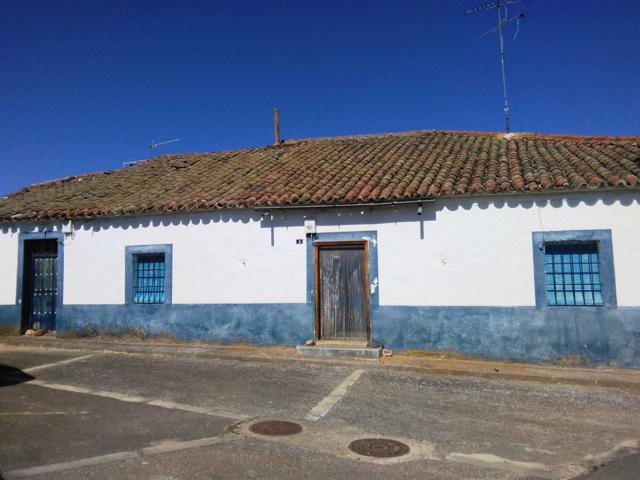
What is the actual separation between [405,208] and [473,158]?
286 cm

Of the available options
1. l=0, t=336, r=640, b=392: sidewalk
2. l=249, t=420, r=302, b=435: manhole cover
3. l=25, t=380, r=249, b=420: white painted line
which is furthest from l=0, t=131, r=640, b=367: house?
l=249, t=420, r=302, b=435: manhole cover

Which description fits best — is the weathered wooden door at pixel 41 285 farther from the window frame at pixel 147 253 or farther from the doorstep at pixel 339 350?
the doorstep at pixel 339 350

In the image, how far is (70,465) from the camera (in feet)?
14.2

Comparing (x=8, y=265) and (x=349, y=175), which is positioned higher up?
(x=349, y=175)

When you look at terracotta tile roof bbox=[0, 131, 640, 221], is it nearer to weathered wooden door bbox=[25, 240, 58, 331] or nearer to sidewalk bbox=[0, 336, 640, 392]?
weathered wooden door bbox=[25, 240, 58, 331]

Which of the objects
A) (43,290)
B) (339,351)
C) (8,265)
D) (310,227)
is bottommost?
(339,351)

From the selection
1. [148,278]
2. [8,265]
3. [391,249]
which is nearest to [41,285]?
[8,265]

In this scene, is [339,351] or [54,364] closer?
[54,364]

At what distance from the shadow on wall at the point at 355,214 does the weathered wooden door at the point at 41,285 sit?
2.38 ft

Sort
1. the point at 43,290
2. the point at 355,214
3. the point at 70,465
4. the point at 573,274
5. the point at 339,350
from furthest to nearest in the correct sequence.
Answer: the point at 43,290 → the point at 355,214 → the point at 339,350 → the point at 573,274 → the point at 70,465

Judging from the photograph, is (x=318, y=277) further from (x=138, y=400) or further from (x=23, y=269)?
(x=23, y=269)

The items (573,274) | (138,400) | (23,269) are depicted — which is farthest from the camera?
(23,269)

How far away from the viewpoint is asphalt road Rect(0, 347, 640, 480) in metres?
4.38

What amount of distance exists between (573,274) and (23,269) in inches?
520
